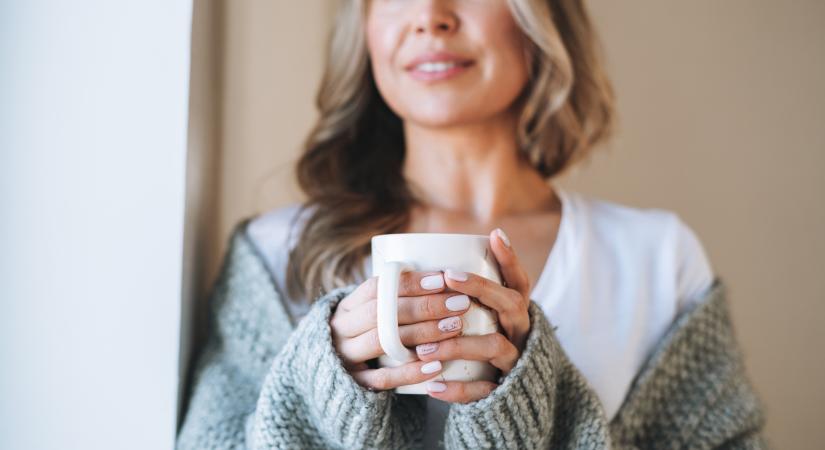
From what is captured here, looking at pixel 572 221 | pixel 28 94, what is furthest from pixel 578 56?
pixel 28 94

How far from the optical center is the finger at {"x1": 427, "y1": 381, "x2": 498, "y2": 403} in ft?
2.05

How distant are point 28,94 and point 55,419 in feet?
1.10

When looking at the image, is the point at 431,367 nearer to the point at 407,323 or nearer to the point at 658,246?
the point at 407,323

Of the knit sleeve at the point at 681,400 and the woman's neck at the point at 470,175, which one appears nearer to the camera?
the knit sleeve at the point at 681,400

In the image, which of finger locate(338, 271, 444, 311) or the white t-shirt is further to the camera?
the white t-shirt

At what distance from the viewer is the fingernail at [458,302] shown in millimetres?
608

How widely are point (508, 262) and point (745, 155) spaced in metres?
0.99

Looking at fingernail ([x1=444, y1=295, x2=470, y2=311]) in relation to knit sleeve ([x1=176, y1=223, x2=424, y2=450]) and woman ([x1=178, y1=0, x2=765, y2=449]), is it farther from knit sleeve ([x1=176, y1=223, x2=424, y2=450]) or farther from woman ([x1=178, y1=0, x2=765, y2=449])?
knit sleeve ([x1=176, y1=223, x2=424, y2=450])

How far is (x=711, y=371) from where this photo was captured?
38.3 inches

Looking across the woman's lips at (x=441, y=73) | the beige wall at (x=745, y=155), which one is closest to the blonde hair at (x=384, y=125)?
the woman's lips at (x=441, y=73)

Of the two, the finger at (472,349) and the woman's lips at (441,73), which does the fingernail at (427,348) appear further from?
the woman's lips at (441,73)

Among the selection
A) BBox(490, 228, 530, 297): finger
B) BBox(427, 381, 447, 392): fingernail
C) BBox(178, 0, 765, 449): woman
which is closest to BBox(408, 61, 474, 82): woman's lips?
BBox(178, 0, 765, 449): woman

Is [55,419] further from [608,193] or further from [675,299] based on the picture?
[608,193]

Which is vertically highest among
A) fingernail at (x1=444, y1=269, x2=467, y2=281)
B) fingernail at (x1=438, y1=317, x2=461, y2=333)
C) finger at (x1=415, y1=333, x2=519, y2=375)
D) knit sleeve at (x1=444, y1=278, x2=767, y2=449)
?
fingernail at (x1=444, y1=269, x2=467, y2=281)
